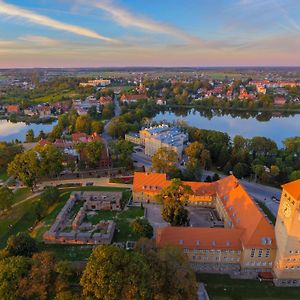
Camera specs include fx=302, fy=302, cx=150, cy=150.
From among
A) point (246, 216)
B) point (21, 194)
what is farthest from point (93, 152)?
point (246, 216)

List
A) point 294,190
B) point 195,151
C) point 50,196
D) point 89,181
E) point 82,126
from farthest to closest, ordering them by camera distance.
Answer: point 82,126
point 195,151
point 89,181
point 50,196
point 294,190

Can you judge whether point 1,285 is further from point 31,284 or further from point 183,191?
point 183,191

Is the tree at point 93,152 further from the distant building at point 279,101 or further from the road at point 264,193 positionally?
the distant building at point 279,101

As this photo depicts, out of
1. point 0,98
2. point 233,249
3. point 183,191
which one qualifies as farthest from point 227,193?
point 0,98

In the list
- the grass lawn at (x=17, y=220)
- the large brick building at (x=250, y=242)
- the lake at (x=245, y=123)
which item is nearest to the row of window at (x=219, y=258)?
the large brick building at (x=250, y=242)

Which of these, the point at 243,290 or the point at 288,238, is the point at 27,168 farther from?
the point at 288,238
